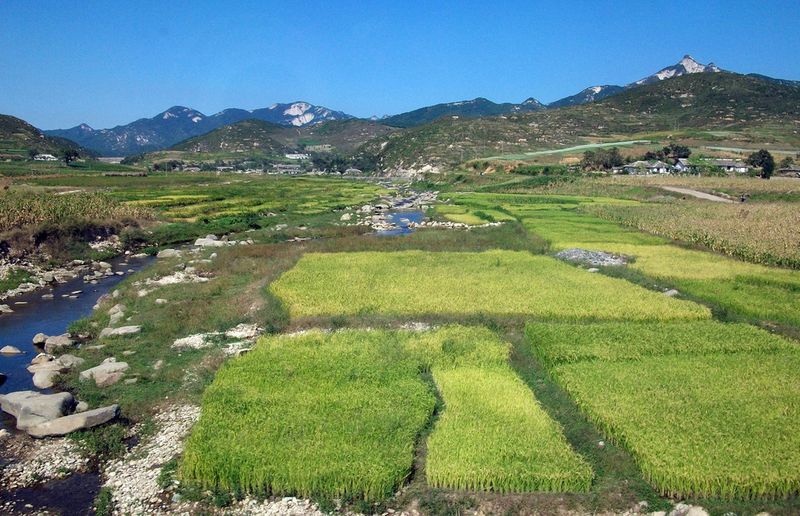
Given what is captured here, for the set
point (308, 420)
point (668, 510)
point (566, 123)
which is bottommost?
point (668, 510)

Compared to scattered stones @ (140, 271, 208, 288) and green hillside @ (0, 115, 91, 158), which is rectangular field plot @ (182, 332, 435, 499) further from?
Answer: green hillside @ (0, 115, 91, 158)

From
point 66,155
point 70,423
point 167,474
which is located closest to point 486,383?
point 167,474

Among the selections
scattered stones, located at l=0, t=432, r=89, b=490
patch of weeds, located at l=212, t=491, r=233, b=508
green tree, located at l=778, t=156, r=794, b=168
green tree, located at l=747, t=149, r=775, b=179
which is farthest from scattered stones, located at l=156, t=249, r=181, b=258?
green tree, located at l=778, t=156, r=794, b=168

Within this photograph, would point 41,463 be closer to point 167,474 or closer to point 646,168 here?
point 167,474

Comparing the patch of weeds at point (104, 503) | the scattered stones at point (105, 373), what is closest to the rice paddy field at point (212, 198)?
the scattered stones at point (105, 373)

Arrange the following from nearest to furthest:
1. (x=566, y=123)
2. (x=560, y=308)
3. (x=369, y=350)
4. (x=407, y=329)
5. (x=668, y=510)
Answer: (x=668, y=510)
(x=369, y=350)
(x=407, y=329)
(x=560, y=308)
(x=566, y=123)

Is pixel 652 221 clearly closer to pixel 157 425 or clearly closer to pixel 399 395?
pixel 399 395

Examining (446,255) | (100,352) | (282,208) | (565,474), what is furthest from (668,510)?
(282,208)
